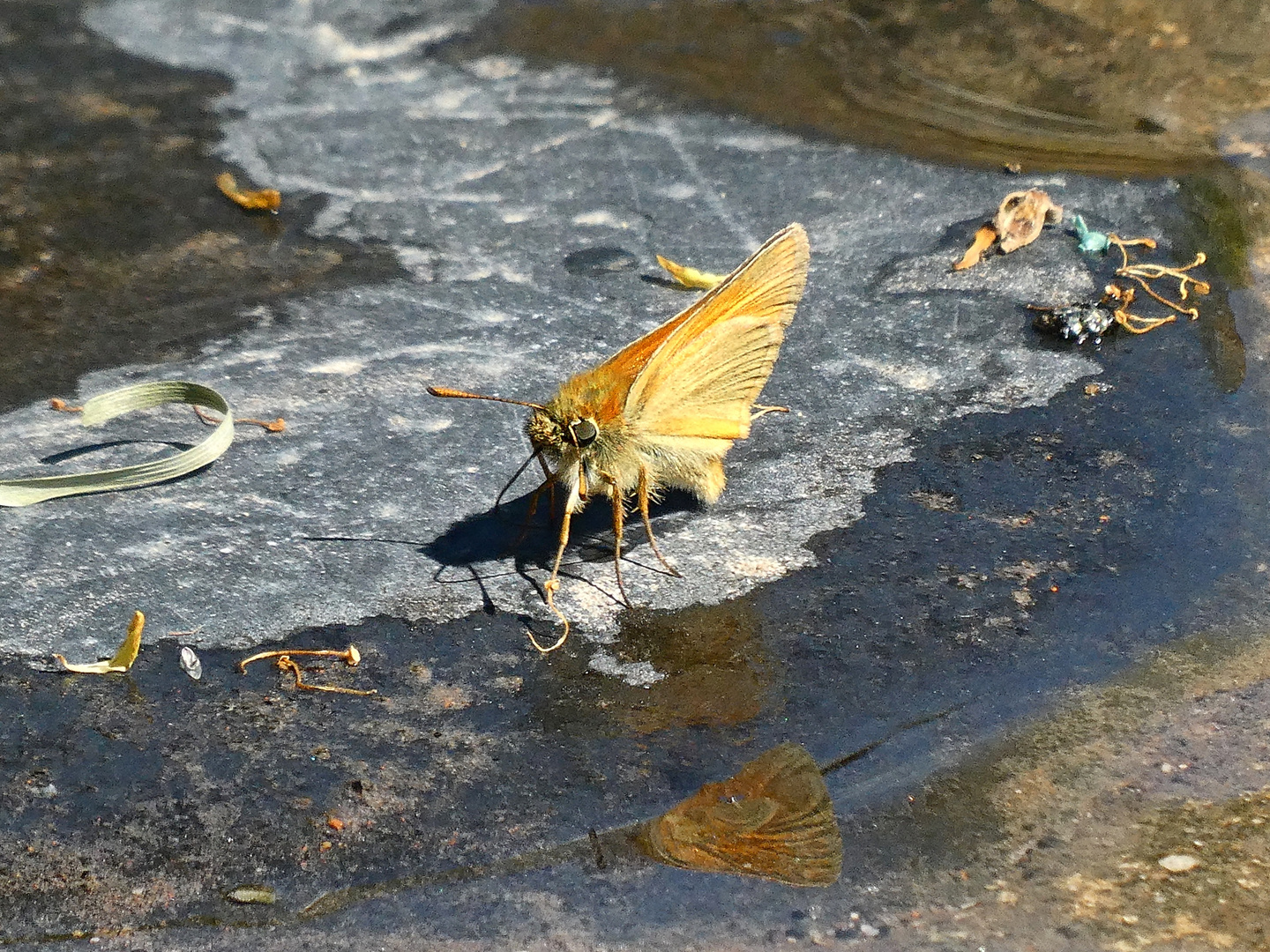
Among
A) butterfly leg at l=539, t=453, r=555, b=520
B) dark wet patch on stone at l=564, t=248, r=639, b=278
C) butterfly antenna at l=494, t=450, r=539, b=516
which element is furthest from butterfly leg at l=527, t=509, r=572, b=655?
dark wet patch on stone at l=564, t=248, r=639, b=278

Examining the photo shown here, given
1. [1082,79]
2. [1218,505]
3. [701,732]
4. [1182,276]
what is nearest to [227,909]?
[701,732]

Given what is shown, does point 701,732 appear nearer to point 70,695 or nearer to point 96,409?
point 70,695

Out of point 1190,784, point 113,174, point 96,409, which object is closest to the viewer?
point 1190,784

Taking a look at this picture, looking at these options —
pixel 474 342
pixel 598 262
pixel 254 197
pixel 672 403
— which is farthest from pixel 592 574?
pixel 254 197

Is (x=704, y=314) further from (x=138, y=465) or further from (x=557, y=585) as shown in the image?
(x=138, y=465)

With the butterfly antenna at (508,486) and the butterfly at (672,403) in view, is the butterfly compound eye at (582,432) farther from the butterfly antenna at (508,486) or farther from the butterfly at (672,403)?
the butterfly antenna at (508,486)

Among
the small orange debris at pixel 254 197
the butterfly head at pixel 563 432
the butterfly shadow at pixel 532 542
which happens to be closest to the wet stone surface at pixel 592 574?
the butterfly shadow at pixel 532 542
